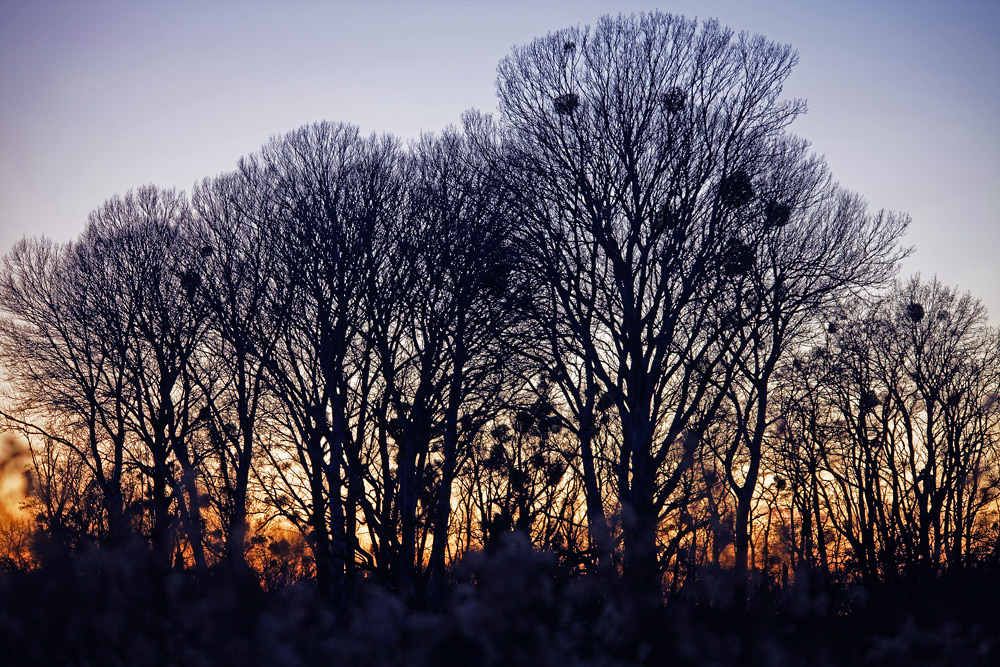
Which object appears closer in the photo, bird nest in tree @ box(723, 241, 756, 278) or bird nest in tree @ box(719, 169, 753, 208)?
bird nest in tree @ box(719, 169, 753, 208)

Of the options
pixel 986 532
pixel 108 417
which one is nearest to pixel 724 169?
pixel 986 532

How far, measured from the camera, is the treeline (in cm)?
1090

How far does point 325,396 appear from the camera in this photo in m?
13.6

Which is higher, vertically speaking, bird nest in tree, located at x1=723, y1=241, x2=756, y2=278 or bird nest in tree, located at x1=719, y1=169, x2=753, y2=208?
bird nest in tree, located at x1=719, y1=169, x2=753, y2=208

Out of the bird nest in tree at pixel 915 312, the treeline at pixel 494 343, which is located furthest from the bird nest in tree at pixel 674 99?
the bird nest in tree at pixel 915 312

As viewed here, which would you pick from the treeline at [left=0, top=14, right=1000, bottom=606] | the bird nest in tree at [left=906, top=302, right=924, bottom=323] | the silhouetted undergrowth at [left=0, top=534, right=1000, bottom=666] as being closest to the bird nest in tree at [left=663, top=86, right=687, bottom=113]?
the treeline at [left=0, top=14, right=1000, bottom=606]

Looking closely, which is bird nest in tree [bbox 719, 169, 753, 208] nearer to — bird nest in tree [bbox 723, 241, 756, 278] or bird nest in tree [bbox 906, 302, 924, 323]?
bird nest in tree [bbox 723, 241, 756, 278]

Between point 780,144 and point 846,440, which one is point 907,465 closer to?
point 846,440

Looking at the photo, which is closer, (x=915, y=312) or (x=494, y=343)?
(x=494, y=343)


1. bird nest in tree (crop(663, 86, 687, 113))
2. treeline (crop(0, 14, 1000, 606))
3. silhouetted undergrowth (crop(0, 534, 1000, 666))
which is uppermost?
bird nest in tree (crop(663, 86, 687, 113))

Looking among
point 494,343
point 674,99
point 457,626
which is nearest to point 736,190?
point 674,99

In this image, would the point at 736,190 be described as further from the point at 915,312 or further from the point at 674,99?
the point at 915,312

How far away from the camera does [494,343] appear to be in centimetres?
1336

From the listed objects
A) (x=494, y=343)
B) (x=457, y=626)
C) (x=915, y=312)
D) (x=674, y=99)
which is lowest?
(x=457, y=626)
